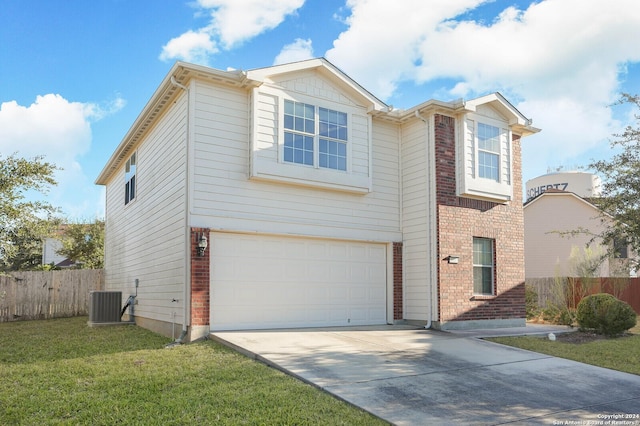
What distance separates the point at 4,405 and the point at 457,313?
952 centimetres

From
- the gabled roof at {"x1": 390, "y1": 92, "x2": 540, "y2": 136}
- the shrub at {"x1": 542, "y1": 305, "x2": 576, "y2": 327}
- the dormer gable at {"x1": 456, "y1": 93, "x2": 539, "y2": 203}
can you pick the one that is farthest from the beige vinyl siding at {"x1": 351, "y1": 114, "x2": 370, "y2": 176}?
the shrub at {"x1": 542, "y1": 305, "x2": 576, "y2": 327}

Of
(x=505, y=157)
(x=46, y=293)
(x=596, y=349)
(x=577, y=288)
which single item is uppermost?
(x=505, y=157)

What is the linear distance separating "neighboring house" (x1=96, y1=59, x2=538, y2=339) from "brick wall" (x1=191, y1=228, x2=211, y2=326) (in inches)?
1.0

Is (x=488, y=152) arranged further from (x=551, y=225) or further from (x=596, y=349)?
(x=551, y=225)

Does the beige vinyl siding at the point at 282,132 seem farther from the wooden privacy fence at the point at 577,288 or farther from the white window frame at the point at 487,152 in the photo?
the wooden privacy fence at the point at 577,288

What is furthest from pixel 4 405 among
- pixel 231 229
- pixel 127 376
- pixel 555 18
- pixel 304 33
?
pixel 555 18

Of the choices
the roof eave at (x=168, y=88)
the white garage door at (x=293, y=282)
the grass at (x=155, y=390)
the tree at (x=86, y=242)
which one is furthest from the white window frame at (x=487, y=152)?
the tree at (x=86, y=242)

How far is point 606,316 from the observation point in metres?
12.3

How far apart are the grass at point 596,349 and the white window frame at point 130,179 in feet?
34.7

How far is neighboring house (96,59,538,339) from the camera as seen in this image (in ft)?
35.3

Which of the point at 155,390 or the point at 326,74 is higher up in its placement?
the point at 326,74

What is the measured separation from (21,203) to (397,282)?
9467mm

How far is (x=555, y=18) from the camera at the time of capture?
38.2 ft

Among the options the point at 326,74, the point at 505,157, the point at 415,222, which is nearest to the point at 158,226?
the point at 326,74
